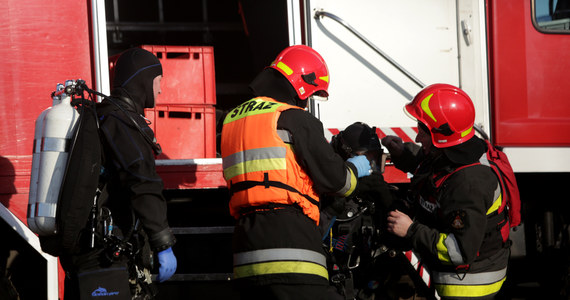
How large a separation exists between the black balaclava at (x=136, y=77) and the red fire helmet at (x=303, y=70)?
0.66m

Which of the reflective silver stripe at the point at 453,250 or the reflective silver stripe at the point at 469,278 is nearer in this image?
the reflective silver stripe at the point at 453,250

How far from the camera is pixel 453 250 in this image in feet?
9.43

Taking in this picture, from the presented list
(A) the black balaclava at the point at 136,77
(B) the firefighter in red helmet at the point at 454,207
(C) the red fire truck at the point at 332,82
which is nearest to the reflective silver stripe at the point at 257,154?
(A) the black balaclava at the point at 136,77

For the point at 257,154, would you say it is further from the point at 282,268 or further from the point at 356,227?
the point at 356,227

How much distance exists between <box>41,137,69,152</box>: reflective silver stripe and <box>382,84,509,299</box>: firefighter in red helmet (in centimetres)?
166

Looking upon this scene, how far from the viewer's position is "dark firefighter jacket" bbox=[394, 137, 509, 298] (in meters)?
2.84

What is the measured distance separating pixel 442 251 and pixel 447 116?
72cm

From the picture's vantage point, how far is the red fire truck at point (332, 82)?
3.56m

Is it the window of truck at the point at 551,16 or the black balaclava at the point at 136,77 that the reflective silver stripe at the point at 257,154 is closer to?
the black balaclava at the point at 136,77

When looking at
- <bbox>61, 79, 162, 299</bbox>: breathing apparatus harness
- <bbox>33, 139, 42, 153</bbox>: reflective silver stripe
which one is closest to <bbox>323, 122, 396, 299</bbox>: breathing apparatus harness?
<bbox>61, 79, 162, 299</bbox>: breathing apparatus harness

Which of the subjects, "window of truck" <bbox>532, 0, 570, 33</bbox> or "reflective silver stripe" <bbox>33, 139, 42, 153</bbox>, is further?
"window of truck" <bbox>532, 0, 570, 33</bbox>

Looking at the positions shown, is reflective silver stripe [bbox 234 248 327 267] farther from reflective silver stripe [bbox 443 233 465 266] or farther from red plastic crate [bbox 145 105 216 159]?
red plastic crate [bbox 145 105 216 159]

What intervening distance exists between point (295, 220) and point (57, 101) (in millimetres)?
1274

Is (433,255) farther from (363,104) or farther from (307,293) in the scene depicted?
(363,104)
